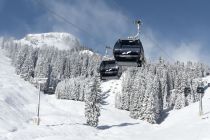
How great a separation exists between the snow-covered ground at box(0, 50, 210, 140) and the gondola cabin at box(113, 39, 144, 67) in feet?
84.9

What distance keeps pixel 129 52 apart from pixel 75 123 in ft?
193

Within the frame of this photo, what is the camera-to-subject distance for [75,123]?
286ft

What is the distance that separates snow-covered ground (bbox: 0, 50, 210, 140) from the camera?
6383cm

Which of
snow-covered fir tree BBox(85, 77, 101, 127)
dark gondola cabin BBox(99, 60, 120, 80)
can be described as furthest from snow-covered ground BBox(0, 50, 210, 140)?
dark gondola cabin BBox(99, 60, 120, 80)

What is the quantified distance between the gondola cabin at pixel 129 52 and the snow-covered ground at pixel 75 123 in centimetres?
2587

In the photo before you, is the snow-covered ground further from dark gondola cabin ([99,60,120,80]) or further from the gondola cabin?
the gondola cabin

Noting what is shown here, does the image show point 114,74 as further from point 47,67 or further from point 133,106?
point 47,67

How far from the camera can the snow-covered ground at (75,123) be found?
209ft

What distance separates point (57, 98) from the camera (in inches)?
5556

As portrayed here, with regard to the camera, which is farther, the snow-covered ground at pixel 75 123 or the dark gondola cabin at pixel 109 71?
the snow-covered ground at pixel 75 123

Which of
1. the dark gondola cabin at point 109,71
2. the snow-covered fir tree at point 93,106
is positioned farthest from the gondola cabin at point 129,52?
the snow-covered fir tree at point 93,106

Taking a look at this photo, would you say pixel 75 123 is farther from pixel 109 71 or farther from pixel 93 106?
pixel 109 71

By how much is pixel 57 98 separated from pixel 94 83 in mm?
57019

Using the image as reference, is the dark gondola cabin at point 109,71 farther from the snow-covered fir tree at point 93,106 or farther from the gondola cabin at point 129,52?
the snow-covered fir tree at point 93,106
